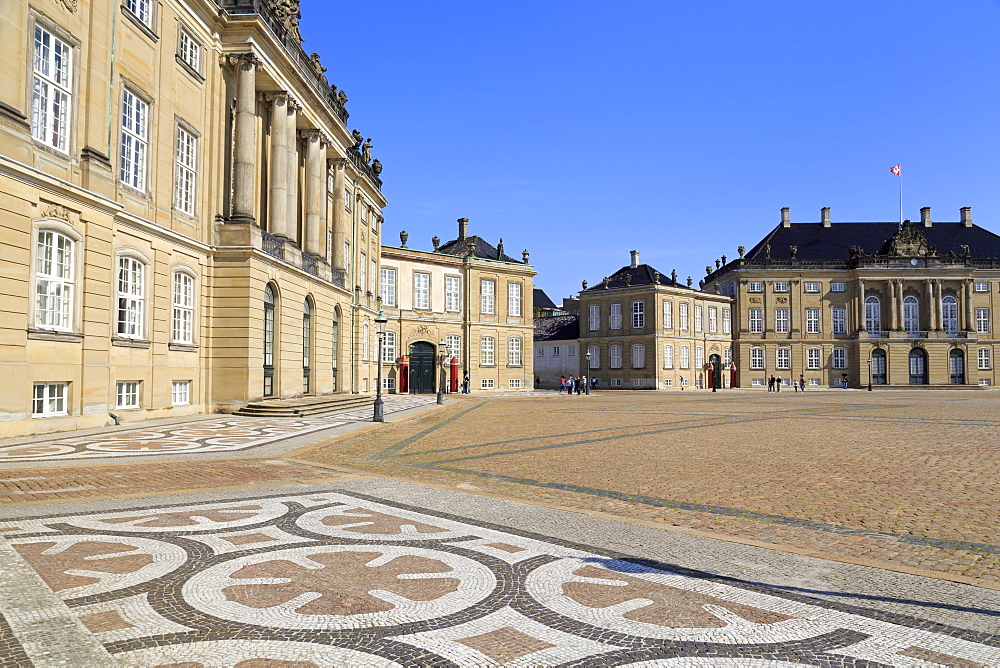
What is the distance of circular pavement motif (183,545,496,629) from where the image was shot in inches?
177

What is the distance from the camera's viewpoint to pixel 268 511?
7.92 m

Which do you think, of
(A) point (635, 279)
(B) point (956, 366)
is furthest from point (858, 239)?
(A) point (635, 279)

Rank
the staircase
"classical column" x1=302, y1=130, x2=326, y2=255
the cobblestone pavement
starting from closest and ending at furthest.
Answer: the cobblestone pavement
the staircase
"classical column" x1=302, y1=130, x2=326, y2=255

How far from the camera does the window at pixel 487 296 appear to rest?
55.0 meters

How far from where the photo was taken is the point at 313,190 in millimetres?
32188

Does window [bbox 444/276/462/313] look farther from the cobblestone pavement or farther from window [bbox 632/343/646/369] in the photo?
the cobblestone pavement

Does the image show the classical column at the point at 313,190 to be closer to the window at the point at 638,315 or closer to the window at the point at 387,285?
the window at the point at 387,285

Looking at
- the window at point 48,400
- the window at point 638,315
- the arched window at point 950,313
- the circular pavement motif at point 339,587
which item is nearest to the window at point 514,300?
the window at point 638,315

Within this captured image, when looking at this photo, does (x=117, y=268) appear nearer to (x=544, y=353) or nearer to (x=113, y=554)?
(x=113, y=554)

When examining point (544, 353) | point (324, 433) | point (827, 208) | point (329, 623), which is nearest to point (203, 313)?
point (324, 433)

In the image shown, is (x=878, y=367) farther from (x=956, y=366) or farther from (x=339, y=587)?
(x=339, y=587)

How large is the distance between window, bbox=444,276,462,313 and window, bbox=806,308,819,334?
42.8 meters

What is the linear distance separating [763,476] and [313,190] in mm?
26612

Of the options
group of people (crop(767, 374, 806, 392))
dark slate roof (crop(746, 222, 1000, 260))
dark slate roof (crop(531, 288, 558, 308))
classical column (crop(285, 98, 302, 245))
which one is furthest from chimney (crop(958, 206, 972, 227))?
classical column (crop(285, 98, 302, 245))
